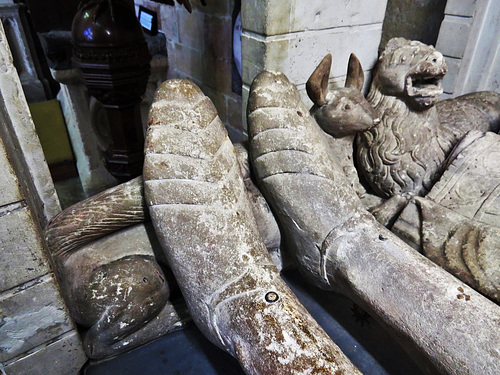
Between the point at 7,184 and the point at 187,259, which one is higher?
the point at 7,184

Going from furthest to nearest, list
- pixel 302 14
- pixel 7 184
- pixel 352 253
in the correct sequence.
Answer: pixel 302 14
pixel 352 253
pixel 7 184

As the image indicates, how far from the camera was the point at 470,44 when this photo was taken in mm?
1938

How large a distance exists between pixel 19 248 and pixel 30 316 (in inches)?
8.9

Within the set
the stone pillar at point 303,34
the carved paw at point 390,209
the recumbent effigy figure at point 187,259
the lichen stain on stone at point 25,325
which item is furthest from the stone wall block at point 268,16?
the lichen stain on stone at point 25,325

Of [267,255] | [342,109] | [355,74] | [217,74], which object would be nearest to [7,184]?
[267,255]

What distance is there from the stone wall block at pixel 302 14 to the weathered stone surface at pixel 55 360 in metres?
1.32

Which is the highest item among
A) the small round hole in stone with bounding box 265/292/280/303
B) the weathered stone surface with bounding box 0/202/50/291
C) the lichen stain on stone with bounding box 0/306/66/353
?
the weathered stone surface with bounding box 0/202/50/291

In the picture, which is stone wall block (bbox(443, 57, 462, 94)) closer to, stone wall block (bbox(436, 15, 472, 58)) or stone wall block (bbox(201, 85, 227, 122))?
stone wall block (bbox(436, 15, 472, 58))

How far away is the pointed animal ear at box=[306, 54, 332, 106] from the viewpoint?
1.22 m

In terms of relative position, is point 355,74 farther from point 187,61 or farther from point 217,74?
point 187,61

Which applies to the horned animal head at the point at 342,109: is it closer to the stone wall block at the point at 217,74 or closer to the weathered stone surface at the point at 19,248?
the weathered stone surface at the point at 19,248

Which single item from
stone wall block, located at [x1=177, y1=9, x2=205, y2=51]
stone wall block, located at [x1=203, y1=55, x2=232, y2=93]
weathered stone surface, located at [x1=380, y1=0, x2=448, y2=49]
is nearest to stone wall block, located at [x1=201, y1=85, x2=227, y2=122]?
stone wall block, located at [x1=203, y1=55, x2=232, y2=93]

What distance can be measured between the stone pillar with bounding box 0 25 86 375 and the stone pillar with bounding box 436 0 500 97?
2.03 meters

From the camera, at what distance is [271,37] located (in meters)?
1.50
